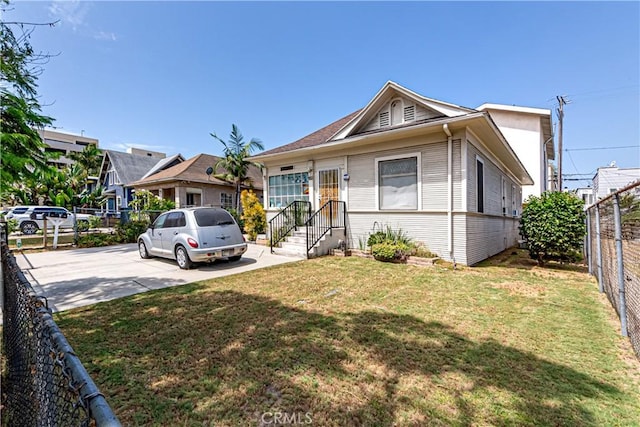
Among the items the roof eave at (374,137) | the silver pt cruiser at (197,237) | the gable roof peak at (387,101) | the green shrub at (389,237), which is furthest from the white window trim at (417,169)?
the silver pt cruiser at (197,237)

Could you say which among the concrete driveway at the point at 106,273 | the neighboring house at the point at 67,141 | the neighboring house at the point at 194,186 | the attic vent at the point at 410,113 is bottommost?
the concrete driveway at the point at 106,273

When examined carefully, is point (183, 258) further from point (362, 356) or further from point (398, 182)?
point (398, 182)

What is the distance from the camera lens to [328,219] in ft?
32.9

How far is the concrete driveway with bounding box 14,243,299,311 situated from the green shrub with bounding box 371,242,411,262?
2.78 m

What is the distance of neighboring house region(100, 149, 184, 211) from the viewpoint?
2502 cm

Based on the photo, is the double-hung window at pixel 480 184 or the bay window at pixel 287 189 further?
the bay window at pixel 287 189

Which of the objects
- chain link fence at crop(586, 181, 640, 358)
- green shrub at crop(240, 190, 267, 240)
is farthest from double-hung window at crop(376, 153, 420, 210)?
green shrub at crop(240, 190, 267, 240)

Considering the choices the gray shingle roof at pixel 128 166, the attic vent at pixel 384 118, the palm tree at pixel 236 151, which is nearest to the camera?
the attic vent at pixel 384 118

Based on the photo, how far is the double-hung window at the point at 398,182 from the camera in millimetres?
8516

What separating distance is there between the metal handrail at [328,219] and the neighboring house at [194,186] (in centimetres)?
1254

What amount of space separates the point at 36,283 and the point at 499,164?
15.6 meters

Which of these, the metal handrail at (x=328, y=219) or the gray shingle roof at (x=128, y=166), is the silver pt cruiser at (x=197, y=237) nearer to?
the metal handrail at (x=328, y=219)

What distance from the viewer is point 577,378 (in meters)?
2.60

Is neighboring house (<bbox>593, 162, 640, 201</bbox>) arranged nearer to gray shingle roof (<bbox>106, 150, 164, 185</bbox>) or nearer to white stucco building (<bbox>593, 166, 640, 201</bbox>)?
white stucco building (<bbox>593, 166, 640, 201</bbox>)
